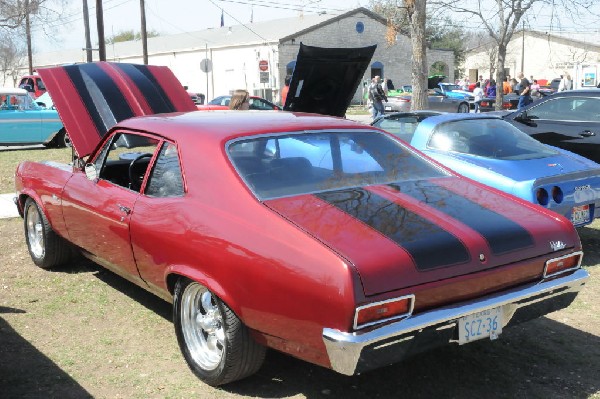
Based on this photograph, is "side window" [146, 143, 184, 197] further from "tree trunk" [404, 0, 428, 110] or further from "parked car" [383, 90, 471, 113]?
"parked car" [383, 90, 471, 113]

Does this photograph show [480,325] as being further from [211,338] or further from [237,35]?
[237,35]

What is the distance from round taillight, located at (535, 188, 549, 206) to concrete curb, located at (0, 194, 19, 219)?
20.6 feet

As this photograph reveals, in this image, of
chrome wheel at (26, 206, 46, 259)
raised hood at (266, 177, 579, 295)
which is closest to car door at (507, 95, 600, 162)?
raised hood at (266, 177, 579, 295)

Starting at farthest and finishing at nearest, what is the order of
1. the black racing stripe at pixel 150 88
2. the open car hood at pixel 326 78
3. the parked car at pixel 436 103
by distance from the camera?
the parked car at pixel 436 103, the open car hood at pixel 326 78, the black racing stripe at pixel 150 88

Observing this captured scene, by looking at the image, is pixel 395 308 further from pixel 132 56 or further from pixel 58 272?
pixel 132 56

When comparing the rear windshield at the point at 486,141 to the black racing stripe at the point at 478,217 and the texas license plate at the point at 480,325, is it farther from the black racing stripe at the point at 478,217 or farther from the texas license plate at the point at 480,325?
the texas license plate at the point at 480,325

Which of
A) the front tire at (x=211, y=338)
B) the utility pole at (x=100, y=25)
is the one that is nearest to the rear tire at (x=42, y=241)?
the front tire at (x=211, y=338)

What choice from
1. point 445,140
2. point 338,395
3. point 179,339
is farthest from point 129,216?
point 445,140

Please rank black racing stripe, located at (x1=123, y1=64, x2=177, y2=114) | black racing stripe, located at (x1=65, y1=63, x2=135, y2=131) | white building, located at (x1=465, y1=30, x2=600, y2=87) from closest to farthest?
A: black racing stripe, located at (x1=65, y1=63, x2=135, y2=131) < black racing stripe, located at (x1=123, y1=64, x2=177, y2=114) < white building, located at (x1=465, y1=30, x2=600, y2=87)

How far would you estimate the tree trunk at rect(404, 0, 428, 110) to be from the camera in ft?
48.1

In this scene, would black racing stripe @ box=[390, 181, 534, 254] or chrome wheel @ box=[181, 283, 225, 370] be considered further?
chrome wheel @ box=[181, 283, 225, 370]

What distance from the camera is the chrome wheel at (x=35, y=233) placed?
5.99m

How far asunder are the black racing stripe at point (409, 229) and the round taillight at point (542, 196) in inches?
102

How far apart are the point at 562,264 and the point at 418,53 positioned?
12.1 meters
